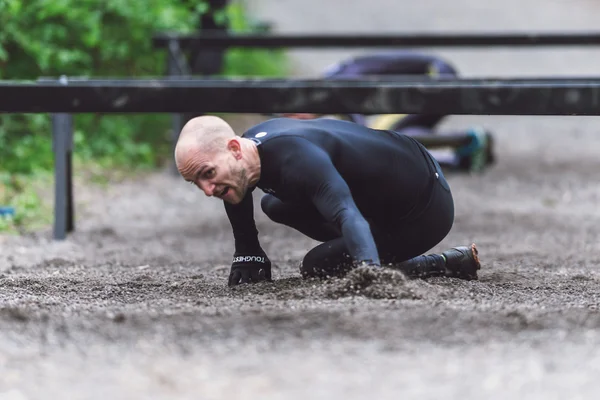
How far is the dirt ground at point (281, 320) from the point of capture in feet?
10.1

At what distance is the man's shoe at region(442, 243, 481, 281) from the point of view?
195 inches

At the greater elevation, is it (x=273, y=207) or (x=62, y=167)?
(x=273, y=207)

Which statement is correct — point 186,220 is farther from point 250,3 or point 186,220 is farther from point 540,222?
point 250,3

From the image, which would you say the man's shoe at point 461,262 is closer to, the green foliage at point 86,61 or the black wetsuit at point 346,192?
the black wetsuit at point 346,192

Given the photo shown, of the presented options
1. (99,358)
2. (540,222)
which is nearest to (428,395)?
(99,358)


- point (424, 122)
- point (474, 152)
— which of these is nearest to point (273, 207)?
point (474, 152)

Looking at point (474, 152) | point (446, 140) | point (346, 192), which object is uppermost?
point (346, 192)

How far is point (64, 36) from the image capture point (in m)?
9.98

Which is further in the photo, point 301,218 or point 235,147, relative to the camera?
point 301,218

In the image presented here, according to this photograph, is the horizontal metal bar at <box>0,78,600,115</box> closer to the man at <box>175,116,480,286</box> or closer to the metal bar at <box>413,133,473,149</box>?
the man at <box>175,116,480,286</box>

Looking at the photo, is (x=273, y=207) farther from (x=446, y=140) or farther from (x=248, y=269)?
(x=446, y=140)

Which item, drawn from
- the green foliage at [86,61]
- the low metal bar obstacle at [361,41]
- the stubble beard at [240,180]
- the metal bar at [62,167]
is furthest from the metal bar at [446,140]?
the stubble beard at [240,180]

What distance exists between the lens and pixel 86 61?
10.4 metres

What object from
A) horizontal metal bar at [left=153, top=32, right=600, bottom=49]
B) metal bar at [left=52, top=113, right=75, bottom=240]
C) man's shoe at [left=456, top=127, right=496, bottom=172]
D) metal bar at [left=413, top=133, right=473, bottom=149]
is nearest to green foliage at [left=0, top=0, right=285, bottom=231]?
horizontal metal bar at [left=153, top=32, right=600, bottom=49]
